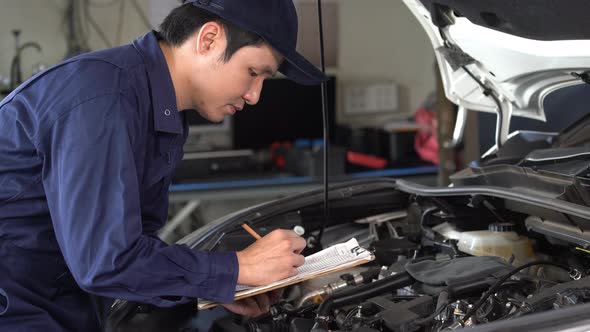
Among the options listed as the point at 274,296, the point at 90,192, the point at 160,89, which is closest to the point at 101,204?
the point at 90,192

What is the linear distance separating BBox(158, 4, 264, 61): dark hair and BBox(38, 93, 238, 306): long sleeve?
0.76ft

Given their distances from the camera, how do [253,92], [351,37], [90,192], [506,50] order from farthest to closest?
1. [351,37]
2. [506,50]
3. [253,92]
4. [90,192]

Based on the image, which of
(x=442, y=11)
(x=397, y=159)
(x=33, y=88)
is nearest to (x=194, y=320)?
(x=33, y=88)

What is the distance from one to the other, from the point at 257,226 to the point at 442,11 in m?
0.78

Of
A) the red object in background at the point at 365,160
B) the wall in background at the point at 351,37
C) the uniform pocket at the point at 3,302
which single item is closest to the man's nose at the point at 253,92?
the uniform pocket at the point at 3,302

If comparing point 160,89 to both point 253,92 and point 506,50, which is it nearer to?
point 253,92

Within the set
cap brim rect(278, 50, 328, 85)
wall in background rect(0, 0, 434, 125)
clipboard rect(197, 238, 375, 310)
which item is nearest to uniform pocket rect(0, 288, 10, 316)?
clipboard rect(197, 238, 375, 310)

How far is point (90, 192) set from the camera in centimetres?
131

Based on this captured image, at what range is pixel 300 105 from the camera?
5.16 m

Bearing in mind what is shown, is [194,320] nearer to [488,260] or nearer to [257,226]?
[257,226]

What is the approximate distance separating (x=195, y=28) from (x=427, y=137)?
376 cm

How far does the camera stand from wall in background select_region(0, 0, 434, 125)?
494 cm

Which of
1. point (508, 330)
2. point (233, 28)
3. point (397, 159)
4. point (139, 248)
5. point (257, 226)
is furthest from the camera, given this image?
point (397, 159)

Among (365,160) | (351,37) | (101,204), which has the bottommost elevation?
(365,160)
